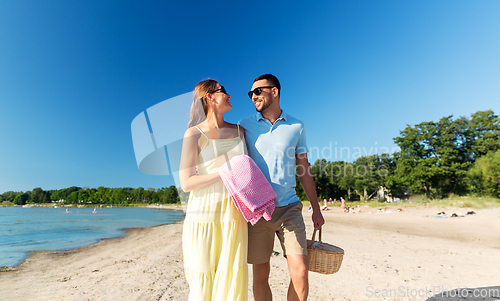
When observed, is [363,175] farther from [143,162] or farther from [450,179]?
[143,162]

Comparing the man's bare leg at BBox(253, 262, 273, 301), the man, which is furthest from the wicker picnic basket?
the man's bare leg at BBox(253, 262, 273, 301)

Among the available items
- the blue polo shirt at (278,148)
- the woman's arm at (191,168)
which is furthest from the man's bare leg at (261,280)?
the woman's arm at (191,168)

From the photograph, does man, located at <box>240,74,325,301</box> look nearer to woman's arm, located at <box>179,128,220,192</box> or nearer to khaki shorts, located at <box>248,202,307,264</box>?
khaki shorts, located at <box>248,202,307,264</box>

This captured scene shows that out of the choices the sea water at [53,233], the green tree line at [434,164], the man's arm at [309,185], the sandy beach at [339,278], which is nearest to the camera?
the man's arm at [309,185]

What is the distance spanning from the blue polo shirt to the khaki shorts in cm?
9

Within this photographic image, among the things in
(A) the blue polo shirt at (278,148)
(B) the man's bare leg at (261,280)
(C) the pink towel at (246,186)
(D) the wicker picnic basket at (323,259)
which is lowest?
(B) the man's bare leg at (261,280)

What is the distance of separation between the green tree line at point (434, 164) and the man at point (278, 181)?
3034 centimetres

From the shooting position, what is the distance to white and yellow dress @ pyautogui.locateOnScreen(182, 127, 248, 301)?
1.63m

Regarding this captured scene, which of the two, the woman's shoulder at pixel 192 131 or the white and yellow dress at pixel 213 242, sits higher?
the woman's shoulder at pixel 192 131

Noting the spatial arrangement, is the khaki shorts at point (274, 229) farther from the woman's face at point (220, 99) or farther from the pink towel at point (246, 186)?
the woman's face at point (220, 99)

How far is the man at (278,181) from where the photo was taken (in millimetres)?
2000

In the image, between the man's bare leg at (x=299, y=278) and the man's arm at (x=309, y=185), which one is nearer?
the man's bare leg at (x=299, y=278)

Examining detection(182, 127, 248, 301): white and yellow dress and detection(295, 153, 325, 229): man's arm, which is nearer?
detection(182, 127, 248, 301): white and yellow dress

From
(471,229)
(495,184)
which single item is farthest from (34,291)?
(495,184)
